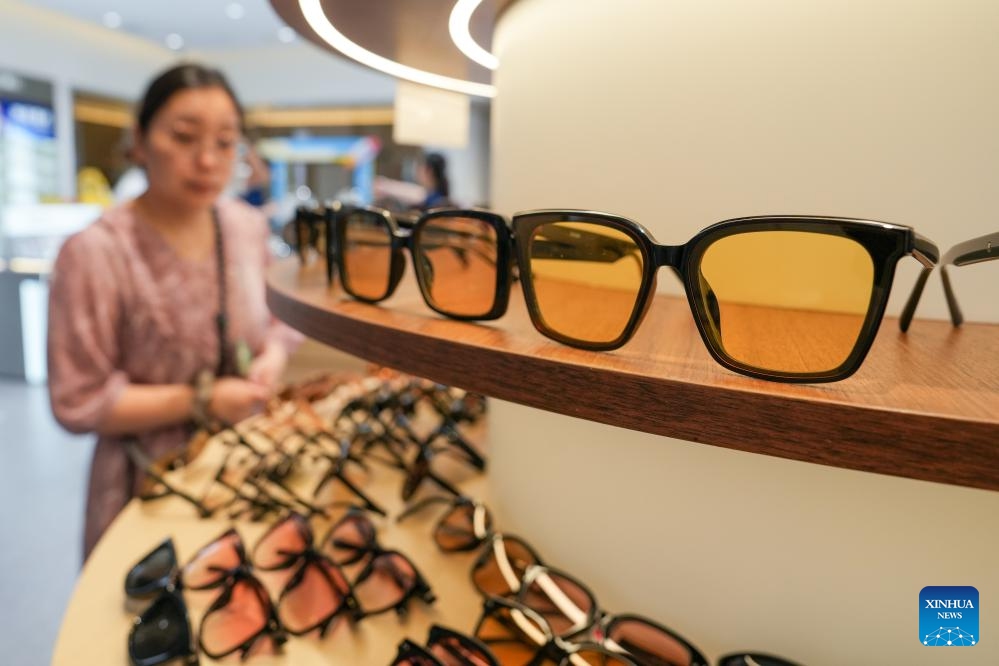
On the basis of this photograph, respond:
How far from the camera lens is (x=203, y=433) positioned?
103 cm

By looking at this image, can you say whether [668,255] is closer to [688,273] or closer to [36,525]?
[688,273]

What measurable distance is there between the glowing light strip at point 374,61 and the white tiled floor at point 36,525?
1593 mm

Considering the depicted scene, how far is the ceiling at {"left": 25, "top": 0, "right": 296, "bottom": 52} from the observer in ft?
16.9

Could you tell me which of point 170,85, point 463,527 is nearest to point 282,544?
point 463,527

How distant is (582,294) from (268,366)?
937 mm

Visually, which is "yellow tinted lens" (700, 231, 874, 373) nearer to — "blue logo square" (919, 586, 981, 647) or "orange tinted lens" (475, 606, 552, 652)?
"blue logo square" (919, 586, 981, 647)

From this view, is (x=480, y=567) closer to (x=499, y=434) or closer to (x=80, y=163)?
(x=499, y=434)

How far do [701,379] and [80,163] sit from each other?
24.2 ft

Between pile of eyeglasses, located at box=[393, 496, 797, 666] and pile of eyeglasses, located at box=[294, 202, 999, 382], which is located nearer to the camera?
pile of eyeglasses, located at box=[294, 202, 999, 382]

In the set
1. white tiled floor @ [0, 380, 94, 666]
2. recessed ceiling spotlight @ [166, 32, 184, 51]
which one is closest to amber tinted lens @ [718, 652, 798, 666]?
white tiled floor @ [0, 380, 94, 666]

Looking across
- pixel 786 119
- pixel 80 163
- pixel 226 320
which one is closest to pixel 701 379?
pixel 786 119

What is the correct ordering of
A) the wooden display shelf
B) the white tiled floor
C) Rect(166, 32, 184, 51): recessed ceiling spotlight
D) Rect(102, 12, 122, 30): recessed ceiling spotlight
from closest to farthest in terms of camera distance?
the wooden display shelf < the white tiled floor < Rect(102, 12, 122, 30): recessed ceiling spotlight < Rect(166, 32, 184, 51): recessed ceiling spotlight

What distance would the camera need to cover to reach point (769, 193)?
17.2 inches

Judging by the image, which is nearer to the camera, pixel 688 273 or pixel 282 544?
pixel 688 273
